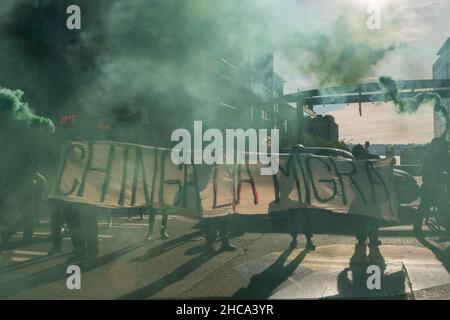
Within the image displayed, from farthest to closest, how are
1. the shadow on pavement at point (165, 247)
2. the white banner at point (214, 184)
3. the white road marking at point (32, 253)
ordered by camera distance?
the white road marking at point (32, 253) < the shadow on pavement at point (165, 247) < the white banner at point (214, 184)

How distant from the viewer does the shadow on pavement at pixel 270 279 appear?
4703 millimetres

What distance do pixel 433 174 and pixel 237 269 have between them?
416 centimetres

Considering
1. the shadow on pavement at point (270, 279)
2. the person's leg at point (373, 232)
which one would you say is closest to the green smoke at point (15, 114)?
the shadow on pavement at point (270, 279)

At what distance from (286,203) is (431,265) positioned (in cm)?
206

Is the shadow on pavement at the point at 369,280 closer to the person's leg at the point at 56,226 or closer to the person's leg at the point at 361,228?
the person's leg at the point at 361,228

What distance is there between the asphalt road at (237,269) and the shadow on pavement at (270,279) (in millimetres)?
11

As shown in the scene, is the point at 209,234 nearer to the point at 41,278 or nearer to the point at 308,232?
the point at 308,232

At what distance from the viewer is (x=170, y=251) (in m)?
7.10

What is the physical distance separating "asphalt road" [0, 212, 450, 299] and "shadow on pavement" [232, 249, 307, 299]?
0.04ft

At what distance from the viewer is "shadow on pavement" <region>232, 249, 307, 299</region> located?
4703 millimetres

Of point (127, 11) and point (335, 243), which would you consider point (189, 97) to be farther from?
point (335, 243)
